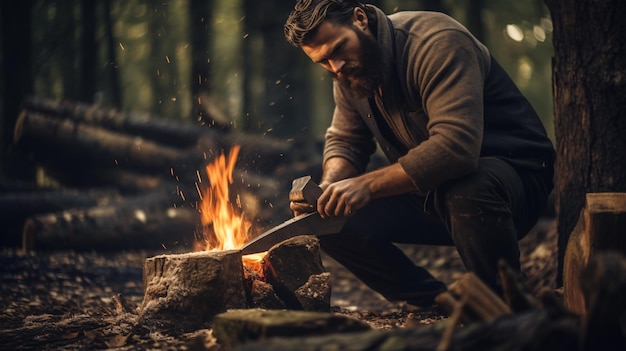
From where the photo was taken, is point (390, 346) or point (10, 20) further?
point (10, 20)

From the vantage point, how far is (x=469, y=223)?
3643mm

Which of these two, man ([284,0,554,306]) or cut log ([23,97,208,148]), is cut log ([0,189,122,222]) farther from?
man ([284,0,554,306])

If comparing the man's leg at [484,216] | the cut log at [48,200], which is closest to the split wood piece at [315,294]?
the man's leg at [484,216]

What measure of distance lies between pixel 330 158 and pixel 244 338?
1.99 m

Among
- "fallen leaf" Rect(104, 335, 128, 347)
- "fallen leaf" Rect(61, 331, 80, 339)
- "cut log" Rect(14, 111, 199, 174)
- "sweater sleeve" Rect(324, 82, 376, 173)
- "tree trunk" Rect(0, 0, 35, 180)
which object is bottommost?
"fallen leaf" Rect(104, 335, 128, 347)

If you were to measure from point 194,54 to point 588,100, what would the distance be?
9.78 m

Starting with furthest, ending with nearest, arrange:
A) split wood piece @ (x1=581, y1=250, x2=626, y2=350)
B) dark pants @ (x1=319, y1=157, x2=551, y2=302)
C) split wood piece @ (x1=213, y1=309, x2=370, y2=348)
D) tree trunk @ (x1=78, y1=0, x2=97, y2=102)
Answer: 1. tree trunk @ (x1=78, y1=0, x2=97, y2=102)
2. dark pants @ (x1=319, y1=157, x2=551, y2=302)
3. split wood piece @ (x1=213, y1=309, x2=370, y2=348)
4. split wood piece @ (x1=581, y1=250, x2=626, y2=350)

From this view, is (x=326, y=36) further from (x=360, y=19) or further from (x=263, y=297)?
(x=263, y=297)

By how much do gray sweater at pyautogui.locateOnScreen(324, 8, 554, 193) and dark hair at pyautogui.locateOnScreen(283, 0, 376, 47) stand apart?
0.18m

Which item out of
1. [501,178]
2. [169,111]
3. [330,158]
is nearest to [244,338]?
[501,178]

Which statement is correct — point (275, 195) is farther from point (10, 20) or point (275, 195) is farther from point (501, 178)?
point (10, 20)

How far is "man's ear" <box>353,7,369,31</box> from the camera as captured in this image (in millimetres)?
3889

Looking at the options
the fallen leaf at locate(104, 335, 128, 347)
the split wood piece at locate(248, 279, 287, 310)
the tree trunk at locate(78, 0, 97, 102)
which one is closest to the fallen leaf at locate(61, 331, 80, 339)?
the fallen leaf at locate(104, 335, 128, 347)

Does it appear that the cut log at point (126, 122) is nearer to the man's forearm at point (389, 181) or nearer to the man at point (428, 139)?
the man at point (428, 139)
